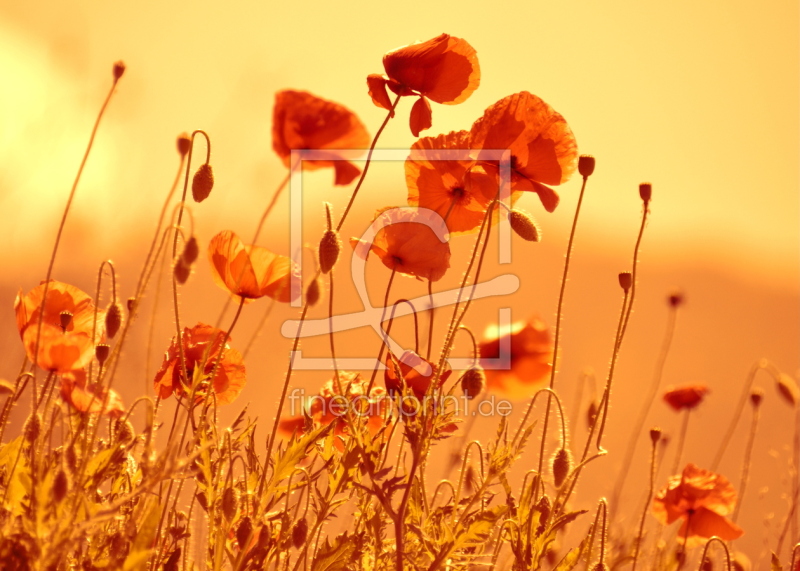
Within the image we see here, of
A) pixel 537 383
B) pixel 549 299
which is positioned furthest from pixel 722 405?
pixel 537 383

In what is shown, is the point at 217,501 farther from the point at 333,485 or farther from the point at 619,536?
the point at 619,536

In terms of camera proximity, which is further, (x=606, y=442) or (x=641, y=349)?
(x=641, y=349)

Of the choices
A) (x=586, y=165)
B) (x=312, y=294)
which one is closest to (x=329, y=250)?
(x=312, y=294)

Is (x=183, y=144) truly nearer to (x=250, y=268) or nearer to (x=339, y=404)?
(x=250, y=268)

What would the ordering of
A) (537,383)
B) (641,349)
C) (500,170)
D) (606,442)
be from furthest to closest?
(641,349) → (606,442) → (537,383) → (500,170)

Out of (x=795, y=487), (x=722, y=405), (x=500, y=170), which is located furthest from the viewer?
(x=722, y=405)

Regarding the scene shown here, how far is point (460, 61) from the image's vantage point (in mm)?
1365

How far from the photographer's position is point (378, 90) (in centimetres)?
136

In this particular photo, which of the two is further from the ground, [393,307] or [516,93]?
[516,93]

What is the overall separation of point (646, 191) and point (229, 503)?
0.90 metres

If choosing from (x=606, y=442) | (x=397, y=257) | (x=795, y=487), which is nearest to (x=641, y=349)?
(x=606, y=442)

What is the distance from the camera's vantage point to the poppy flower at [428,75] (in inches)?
52.3

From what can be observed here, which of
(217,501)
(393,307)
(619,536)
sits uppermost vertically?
(393,307)

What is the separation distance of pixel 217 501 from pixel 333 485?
178mm
